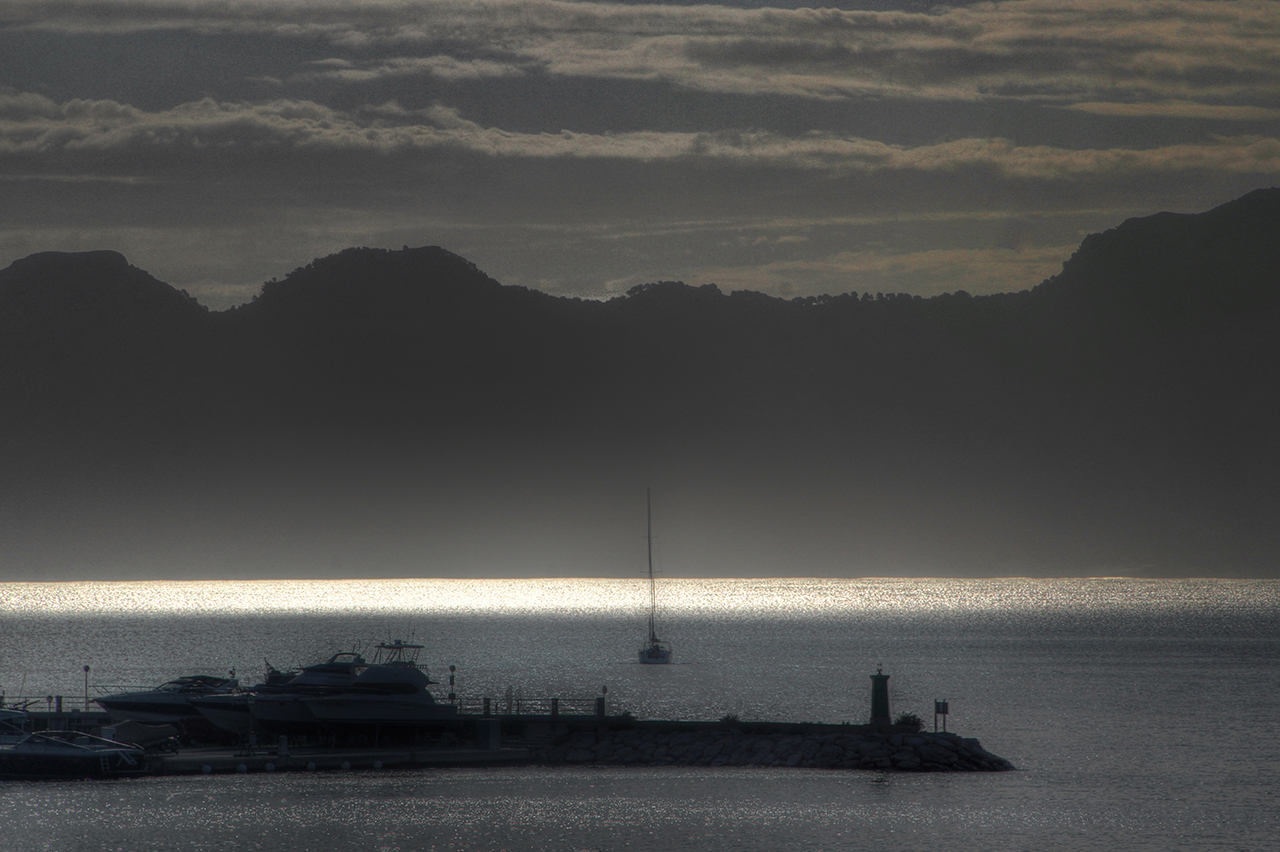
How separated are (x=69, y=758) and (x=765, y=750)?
31694mm

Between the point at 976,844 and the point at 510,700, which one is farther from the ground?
the point at 510,700

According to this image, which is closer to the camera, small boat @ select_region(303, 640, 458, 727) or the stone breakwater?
the stone breakwater

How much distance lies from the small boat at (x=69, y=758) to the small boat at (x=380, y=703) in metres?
8.44

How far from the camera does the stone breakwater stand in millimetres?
71750

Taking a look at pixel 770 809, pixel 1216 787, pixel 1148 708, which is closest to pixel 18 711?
pixel 770 809

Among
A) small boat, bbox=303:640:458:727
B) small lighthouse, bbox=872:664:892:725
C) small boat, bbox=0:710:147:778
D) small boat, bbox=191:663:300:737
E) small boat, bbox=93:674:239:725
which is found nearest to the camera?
small boat, bbox=0:710:147:778

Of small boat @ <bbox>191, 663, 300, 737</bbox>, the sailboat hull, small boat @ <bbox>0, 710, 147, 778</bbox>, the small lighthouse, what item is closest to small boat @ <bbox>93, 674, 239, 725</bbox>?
small boat @ <bbox>191, 663, 300, 737</bbox>

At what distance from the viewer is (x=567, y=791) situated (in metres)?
68.0

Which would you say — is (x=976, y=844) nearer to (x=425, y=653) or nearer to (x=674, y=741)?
(x=674, y=741)

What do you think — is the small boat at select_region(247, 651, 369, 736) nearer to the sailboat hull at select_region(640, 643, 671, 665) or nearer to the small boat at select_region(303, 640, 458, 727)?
the small boat at select_region(303, 640, 458, 727)

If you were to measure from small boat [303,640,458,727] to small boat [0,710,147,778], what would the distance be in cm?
844

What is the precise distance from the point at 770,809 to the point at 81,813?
2868 cm

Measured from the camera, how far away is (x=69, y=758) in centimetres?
6956

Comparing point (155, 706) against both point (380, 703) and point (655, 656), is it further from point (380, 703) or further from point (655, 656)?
point (655, 656)
